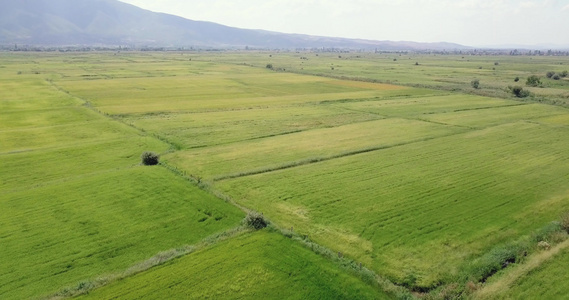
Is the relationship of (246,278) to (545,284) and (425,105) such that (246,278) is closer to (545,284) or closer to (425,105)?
(545,284)

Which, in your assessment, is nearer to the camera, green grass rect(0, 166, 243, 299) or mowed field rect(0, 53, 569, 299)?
green grass rect(0, 166, 243, 299)

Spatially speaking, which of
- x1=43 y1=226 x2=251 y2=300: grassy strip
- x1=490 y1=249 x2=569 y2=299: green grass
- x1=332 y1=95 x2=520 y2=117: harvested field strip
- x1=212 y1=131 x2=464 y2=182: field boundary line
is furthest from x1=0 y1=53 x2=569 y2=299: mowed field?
x1=490 y1=249 x2=569 y2=299: green grass

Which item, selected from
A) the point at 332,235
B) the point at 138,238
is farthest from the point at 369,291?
the point at 138,238

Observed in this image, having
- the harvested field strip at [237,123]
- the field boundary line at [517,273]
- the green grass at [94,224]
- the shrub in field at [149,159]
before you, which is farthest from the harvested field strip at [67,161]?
the field boundary line at [517,273]

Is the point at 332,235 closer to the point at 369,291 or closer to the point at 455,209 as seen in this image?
the point at 369,291

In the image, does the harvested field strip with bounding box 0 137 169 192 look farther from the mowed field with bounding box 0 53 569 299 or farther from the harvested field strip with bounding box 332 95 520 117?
the harvested field strip with bounding box 332 95 520 117

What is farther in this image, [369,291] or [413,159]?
[413,159]
